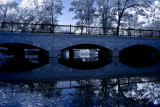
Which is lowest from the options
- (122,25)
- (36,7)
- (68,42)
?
(68,42)

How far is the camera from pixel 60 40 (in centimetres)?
1777

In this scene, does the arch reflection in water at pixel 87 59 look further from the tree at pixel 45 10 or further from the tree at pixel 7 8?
the tree at pixel 7 8

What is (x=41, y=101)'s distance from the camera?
371 cm

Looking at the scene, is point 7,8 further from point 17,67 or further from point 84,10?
point 17,67

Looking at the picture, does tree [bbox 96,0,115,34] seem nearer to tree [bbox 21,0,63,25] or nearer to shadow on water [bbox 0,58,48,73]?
tree [bbox 21,0,63,25]

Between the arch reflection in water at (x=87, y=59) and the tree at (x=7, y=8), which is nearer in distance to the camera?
the arch reflection in water at (x=87, y=59)

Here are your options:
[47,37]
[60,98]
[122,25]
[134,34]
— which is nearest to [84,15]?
[122,25]

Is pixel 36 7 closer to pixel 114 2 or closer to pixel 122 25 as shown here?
pixel 114 2

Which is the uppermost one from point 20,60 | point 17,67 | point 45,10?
point 45,10

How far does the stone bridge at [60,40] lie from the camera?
16281mm

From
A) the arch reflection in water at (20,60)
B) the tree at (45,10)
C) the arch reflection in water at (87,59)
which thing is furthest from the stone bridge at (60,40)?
the tree at (45,10)

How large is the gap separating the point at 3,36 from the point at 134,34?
1554 cm

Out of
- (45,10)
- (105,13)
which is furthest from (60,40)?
(105,13)

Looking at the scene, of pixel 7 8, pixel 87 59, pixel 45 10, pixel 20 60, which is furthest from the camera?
pixel 7 8
